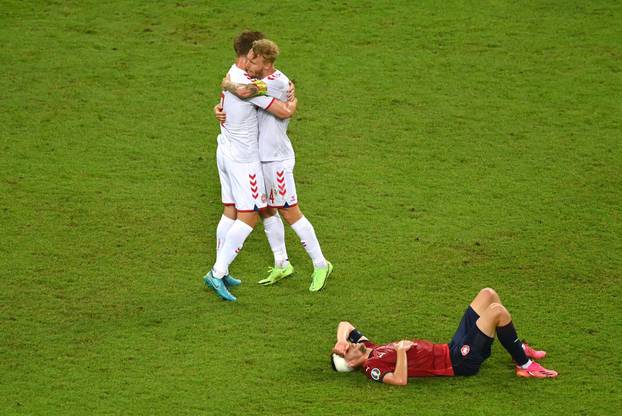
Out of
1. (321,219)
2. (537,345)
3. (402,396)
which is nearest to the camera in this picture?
(402,396)

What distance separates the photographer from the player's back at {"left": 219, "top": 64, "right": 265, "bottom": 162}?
9.21 m

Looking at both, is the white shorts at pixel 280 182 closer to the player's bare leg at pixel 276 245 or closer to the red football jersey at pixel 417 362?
the player's bare leg at pixel 276 245

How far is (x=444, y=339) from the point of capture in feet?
29.4

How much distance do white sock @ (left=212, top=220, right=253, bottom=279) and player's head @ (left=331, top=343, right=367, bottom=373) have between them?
4.98ft

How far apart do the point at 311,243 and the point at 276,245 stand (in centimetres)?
36

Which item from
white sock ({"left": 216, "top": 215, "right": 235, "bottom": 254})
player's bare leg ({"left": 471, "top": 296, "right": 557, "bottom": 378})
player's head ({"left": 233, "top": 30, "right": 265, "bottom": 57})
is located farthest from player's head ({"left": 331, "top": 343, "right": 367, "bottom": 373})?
player's head ({"left": 233, "top": 30, "right": 265, "bottom": 57})

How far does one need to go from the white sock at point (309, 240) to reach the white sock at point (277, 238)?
207 mm

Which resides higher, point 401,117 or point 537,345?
point 401,117

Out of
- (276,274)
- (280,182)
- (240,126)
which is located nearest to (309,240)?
(276,274)

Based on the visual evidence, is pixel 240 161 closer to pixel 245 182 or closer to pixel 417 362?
pixel 245 182

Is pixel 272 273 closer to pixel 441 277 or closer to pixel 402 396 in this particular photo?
pixel 441 277

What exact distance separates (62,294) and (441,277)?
3.42m

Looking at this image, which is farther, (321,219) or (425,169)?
(425,169)

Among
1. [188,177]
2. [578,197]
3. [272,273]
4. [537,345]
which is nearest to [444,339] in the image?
[537,345]
